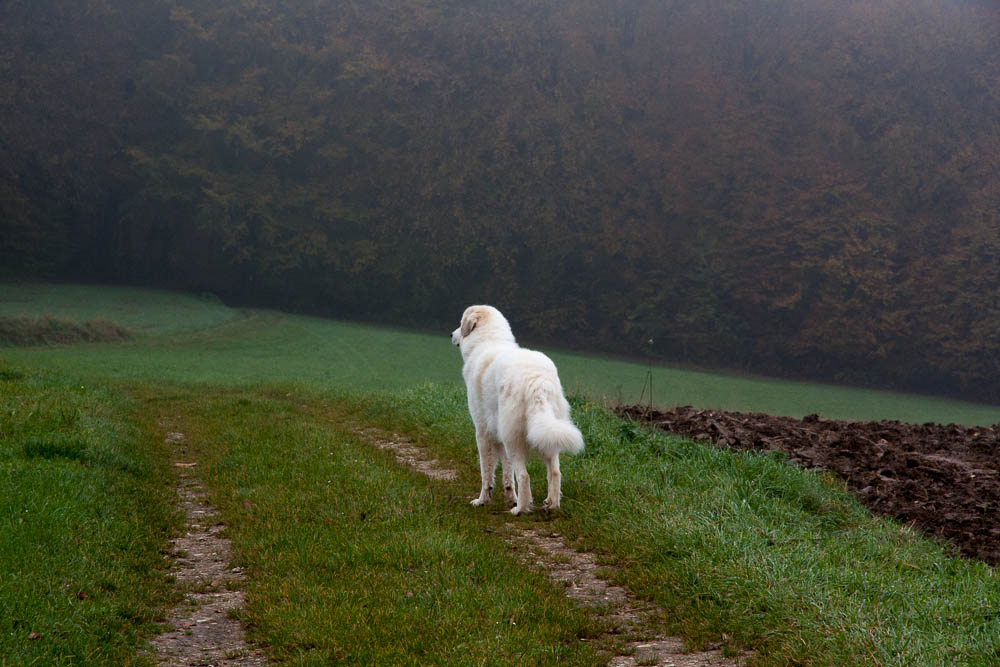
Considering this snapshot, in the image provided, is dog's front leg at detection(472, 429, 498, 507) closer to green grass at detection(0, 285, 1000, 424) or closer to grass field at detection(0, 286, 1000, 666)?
grass field at detection(0, 286, 1000, 666)

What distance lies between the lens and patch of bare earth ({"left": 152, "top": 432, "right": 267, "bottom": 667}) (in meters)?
4.55

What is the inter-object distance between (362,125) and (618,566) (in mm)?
37369

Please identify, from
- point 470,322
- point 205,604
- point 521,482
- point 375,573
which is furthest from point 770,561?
point 470,322

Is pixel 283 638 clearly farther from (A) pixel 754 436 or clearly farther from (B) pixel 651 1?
(B) pixel 651 1

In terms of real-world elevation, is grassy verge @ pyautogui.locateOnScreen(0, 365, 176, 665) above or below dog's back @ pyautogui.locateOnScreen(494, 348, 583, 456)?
below

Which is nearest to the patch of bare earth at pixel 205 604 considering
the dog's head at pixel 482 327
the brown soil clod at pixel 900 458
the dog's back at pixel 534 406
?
the dog's back at pixel 534 406

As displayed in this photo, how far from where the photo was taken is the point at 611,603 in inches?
210

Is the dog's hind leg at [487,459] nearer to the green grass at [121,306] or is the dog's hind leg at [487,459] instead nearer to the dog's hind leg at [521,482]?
the dog's hind leg at [521,482]

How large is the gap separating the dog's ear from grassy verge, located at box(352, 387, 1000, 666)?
60.5 inches

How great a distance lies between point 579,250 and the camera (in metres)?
39.5

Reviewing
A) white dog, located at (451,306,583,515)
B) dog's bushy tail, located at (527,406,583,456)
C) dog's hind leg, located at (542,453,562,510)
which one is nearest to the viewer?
dog's bushy tail, located at (527,406,583,456)

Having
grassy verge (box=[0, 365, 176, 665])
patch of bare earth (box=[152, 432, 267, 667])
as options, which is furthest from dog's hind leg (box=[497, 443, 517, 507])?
grassy verge (box=[0, 365, 176, 665])

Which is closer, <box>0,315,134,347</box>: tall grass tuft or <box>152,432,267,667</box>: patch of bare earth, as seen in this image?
<box>152,432,267,667</box>: patch of bare earth

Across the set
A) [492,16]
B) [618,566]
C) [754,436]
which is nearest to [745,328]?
[492,16]
